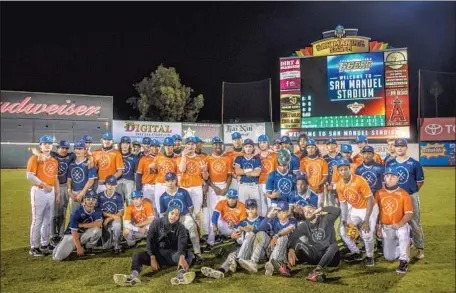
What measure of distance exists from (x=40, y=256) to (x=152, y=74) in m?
28.6

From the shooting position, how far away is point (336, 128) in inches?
667

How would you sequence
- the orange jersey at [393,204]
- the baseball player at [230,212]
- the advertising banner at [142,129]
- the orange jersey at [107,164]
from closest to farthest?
the orange jersey at [393,204] → the baseball player at [230,212] → the orange jersey at [107,164] → the advertising banner at [142,129]

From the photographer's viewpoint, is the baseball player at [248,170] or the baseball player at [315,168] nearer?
the baseball player at [248,170]

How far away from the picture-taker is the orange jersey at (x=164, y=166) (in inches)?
289

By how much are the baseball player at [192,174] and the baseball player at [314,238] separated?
6.64 ft

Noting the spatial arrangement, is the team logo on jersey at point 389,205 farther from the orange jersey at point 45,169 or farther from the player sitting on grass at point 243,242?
the orange jersey at point 45,169

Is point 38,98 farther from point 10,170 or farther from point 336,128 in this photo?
point 336,128

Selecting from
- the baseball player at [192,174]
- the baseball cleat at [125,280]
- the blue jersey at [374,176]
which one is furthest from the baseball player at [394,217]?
the baseball cleat at [125,280]

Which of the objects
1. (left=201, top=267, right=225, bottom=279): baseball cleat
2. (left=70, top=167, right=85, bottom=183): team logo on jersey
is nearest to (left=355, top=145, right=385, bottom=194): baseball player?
(left=201, top=267, right=225, bottom=279): baseball cleat

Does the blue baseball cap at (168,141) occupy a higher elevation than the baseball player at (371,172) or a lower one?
higher

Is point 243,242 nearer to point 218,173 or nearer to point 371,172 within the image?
point 218,173

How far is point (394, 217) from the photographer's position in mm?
5664

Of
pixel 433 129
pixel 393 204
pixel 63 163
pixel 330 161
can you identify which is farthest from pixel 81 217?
pixel 433 129

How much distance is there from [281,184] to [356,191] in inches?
44.3
